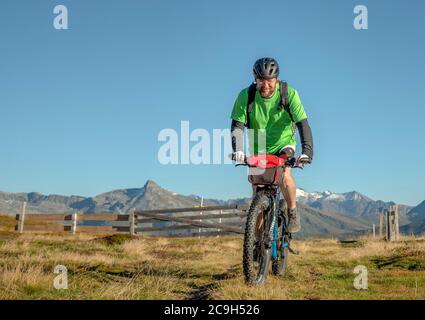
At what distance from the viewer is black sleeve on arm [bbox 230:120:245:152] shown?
22.5 feet

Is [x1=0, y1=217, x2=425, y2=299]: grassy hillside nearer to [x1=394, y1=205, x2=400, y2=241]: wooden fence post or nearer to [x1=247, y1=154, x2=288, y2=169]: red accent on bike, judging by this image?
[x1=247, y1=154, x2=288, y2=169]: red accent on bike

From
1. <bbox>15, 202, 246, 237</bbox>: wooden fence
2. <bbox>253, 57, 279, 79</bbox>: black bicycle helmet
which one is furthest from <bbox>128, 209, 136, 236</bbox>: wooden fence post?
<bbox>253, 57, 279, 79</bbox>: black bicycle helmet

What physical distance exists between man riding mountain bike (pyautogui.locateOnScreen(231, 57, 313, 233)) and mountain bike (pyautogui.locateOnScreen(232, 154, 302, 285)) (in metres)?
Answer: 0.18

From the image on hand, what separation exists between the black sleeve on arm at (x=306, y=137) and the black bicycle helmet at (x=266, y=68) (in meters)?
0.77

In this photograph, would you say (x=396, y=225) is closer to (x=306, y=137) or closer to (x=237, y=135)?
(x=306, y=137)

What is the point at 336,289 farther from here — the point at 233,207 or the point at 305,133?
the point at 233,207

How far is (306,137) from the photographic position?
6883 millimetres

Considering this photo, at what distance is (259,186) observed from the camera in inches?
278

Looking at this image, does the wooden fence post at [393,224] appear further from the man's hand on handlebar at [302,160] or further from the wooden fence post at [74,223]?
the man's hand on handlebar at [302,160]

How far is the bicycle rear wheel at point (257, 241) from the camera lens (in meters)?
6.20

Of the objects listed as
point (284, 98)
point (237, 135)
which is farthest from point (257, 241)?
point (284, 98)

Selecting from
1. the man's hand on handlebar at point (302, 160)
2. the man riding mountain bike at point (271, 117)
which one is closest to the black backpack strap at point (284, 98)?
the man riding mountain bike at point (271, 117)
